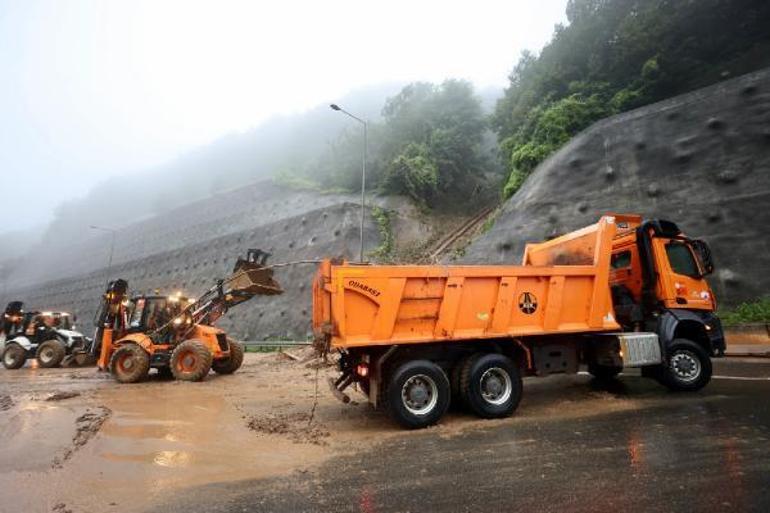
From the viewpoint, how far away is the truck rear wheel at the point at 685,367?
8102mm

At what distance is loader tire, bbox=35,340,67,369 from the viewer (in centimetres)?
1933

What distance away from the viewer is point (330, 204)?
33.1m

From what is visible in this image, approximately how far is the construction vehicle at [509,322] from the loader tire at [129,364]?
8.66 meters

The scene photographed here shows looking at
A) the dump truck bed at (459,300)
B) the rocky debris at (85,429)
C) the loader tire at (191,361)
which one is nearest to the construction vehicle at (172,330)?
the loader tire at (191,361)

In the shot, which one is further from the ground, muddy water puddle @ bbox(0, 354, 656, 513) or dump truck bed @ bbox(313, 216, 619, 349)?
dump truck bed @ bbox(313, 216, 619, 349)

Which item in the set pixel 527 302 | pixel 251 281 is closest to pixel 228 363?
pixel 251 281

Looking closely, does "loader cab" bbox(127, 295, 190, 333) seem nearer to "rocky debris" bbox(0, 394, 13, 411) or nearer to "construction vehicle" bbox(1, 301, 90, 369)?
"rocky debris" bbox(0, 394, 13, 411)

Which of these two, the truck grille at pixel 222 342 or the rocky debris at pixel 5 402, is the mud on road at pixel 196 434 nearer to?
the rocky debris at pixel 5 402

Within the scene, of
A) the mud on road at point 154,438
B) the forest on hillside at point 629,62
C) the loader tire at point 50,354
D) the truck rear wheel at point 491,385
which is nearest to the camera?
the mud on road at point 154,438

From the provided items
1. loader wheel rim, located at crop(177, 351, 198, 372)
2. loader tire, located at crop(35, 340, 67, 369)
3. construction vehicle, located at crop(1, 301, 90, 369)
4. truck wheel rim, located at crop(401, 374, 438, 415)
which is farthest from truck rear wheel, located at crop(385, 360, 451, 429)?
A: loader tire, located at crop(35, 340, 67, 369)

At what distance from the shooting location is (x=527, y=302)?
7.29m

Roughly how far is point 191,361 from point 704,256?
42.9 feet

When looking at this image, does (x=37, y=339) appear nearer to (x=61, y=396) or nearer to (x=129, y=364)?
(x=129, y=364)

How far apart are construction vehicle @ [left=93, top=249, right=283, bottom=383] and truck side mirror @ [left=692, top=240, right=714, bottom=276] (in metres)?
11.2
